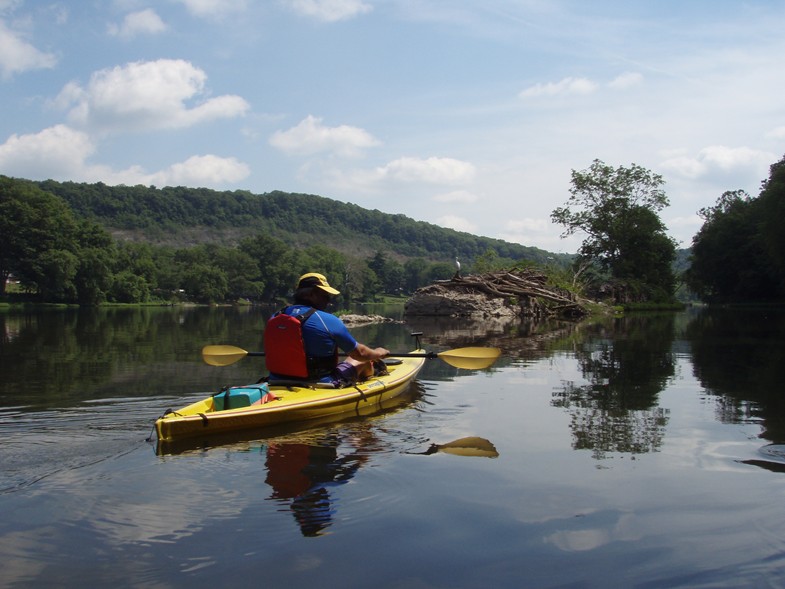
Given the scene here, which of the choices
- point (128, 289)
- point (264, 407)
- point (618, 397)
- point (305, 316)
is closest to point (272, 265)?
point (128, 289)

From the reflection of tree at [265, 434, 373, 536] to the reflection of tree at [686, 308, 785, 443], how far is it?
4168mm

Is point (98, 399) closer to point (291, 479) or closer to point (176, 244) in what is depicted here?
point (291, 479)

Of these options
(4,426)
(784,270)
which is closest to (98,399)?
(4,426)

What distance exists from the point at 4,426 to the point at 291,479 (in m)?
3.61

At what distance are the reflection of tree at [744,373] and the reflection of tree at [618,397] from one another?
71 centimetres

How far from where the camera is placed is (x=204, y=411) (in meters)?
6.91

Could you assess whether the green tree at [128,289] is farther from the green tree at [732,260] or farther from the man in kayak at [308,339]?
the man in kayak at [308,339]

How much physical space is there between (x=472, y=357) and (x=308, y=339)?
2.68m

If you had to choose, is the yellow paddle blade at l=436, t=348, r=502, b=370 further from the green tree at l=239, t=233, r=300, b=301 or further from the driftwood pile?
the green tree at l=239, t=233, r=300, b=301

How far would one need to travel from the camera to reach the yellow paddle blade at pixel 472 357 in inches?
380

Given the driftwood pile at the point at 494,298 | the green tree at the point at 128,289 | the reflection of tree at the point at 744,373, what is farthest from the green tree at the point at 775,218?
the green tree at the point at 128,289

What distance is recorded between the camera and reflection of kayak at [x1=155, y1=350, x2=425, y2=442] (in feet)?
21.4

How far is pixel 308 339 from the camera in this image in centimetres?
816

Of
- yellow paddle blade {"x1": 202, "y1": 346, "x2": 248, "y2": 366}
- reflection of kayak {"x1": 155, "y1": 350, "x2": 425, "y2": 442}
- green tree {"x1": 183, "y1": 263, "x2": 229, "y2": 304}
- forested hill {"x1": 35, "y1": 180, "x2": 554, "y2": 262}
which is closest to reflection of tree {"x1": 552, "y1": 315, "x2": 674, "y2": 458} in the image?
reflection of kayak {"x1": 155, "y1": 350, "x2": 425, "y2": 442}
